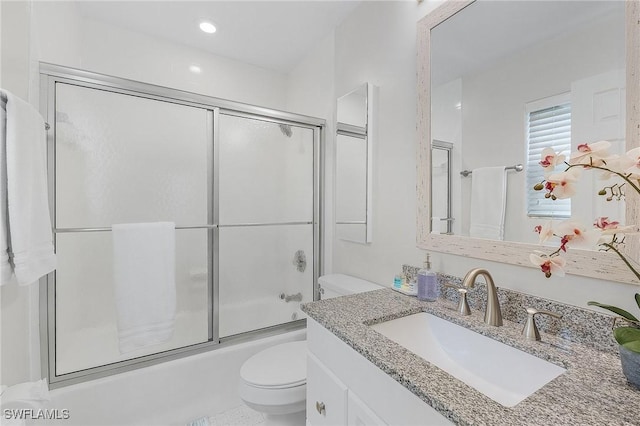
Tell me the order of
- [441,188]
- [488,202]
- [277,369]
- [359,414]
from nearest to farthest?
1. [359,414]
2. [488,202]
3. [441,188]
4. [277,369]

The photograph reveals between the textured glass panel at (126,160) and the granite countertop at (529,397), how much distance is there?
121cm

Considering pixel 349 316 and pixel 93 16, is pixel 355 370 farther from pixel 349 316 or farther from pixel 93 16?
pixel 93 16

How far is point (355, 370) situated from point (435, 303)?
1.62ft

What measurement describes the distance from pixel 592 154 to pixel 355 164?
1.24 metres

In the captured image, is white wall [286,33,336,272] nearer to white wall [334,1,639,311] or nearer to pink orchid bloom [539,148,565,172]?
white wall [334,1,639,311]

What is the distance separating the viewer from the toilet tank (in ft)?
5.03

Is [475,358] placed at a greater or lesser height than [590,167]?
lesser

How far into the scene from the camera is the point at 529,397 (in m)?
0.56

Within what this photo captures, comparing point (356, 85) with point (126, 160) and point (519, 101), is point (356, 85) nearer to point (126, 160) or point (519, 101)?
point (519, 101)

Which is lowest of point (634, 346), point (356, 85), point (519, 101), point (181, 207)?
point (634, 346)

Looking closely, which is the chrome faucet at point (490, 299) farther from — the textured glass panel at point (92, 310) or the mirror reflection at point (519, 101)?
the textured glass panel at point (92, 310)

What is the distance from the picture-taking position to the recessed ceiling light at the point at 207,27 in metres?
1.95

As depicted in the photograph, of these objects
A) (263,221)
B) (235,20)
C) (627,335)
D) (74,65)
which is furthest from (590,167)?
(74,65)

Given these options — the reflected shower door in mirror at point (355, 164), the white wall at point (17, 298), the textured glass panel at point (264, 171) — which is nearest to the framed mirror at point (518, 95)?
the reflected shower door in mirror at point (355, 164)
